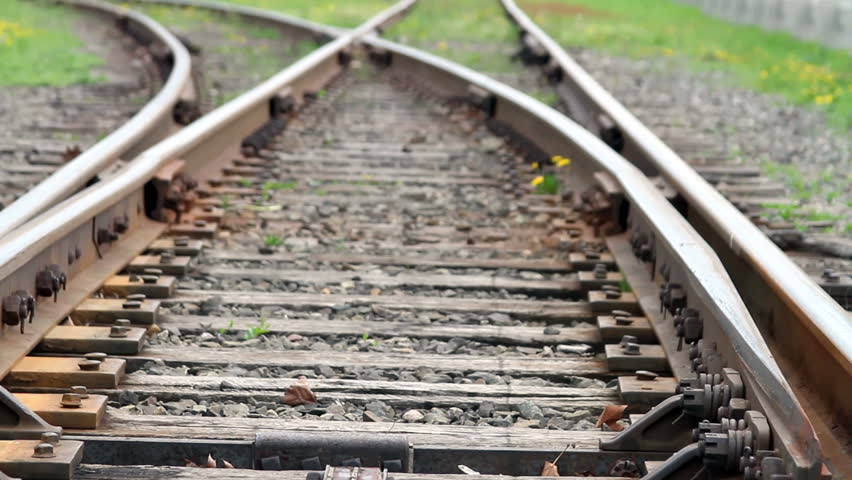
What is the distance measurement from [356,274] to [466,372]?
1.18 metres

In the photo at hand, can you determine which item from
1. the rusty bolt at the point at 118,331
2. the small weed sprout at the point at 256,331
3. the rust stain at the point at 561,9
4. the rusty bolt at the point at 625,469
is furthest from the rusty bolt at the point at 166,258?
the rust stain at the point at 561,9

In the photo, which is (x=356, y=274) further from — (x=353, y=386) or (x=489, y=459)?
(x=489, y=459)

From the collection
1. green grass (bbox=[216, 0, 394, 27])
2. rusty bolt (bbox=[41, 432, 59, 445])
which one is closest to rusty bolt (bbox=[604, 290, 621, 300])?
rusty bolt (bbox=[41, 432, 59, 445])

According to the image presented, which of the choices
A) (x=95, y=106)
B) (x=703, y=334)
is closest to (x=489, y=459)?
(x=703, y=334)

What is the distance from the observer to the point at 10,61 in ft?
39.1

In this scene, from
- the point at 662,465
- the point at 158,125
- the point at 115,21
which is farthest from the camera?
the point at 115,21

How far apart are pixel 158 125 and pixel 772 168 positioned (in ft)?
11.7

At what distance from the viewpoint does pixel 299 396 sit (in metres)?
3.32

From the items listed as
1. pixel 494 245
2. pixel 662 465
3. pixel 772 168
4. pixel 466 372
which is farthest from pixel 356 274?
pixel 772 168

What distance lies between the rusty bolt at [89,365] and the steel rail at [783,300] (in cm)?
184

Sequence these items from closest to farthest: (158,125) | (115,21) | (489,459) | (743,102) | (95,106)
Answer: (489,459), (158,125), (95,106), (743,102), (115,21)

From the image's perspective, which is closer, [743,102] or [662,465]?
[662,465]

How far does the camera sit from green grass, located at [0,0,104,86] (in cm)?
1085

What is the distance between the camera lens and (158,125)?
7055mm
